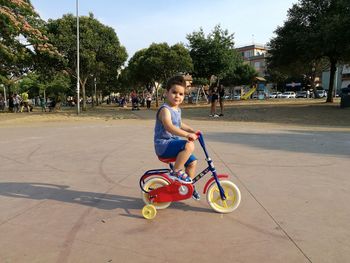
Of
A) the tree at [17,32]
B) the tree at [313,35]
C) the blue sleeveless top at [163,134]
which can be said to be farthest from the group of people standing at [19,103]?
the blue sleeveless top at [163,134]

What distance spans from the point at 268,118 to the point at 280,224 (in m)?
15.5

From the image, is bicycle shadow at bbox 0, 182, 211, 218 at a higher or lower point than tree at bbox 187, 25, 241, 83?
lower

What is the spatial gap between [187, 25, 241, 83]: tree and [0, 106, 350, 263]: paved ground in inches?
1109

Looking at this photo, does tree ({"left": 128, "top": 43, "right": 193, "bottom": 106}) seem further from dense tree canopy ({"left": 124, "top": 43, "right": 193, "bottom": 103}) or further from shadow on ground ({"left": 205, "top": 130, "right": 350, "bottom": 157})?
shadow on ground ({"left": 205, "top": 130, "right": 350, "bottom": 157})

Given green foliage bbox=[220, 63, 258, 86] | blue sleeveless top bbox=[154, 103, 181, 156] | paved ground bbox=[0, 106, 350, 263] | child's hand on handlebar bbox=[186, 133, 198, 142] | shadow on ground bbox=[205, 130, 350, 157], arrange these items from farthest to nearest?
green foliage bbox=[220, 63, 258, 86] → shadow on ground bbox=[205, 130, 350, 157] → blue sleeveless top bbox=[154, 103, 181, 156] → child's hand on handlebar bbox=[186, 133, 198, 142] → paved ground bbox=[0, 106, 350, 263]

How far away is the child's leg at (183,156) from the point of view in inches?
161

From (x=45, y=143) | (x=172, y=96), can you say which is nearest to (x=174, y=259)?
(x=172, y=96)

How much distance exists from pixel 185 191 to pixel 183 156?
0.44 m

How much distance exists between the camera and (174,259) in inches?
123

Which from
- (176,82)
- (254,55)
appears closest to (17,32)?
(176,82)

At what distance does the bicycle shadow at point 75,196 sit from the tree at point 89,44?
24.7 metres

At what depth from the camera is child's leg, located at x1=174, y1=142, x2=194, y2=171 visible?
13.4 ft

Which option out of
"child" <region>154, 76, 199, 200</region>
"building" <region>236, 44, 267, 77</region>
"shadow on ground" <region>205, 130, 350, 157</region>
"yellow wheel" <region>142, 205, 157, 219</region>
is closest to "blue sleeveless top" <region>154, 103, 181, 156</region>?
"child" <region>154, 76, 199, 200</region>

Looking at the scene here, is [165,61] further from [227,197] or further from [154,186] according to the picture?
[227,197]
